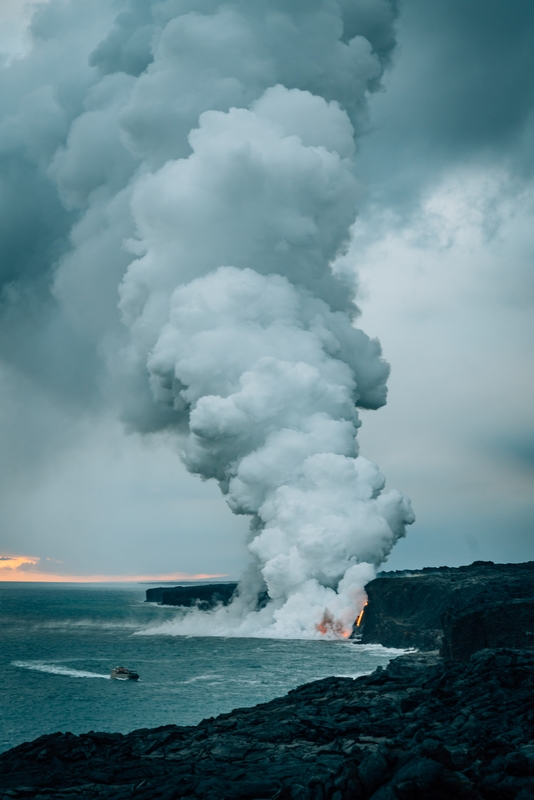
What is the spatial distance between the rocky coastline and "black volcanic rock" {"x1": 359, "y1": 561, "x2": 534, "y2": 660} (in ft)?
65.1

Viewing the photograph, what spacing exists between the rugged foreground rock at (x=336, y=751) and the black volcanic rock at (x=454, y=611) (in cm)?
2535

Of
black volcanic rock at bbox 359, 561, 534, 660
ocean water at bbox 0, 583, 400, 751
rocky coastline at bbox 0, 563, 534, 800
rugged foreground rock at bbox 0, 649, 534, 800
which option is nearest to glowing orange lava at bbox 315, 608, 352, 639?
black volcanic rock at bbox 359, 561, 534, 660

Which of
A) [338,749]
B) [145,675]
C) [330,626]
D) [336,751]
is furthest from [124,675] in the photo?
[330,626]

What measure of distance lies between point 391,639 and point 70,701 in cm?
6760

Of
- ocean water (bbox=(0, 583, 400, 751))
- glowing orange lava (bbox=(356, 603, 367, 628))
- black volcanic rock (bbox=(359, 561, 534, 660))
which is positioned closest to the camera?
ocean water (bbox=(0, 583, 400, 751))

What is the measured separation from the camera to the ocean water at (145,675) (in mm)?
62062

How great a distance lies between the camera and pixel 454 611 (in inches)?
3155

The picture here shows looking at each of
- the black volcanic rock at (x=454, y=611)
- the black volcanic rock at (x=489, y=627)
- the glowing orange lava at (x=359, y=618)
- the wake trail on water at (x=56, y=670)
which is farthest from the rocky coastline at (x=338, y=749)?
the glowing orange lava at (x=359, y=618)

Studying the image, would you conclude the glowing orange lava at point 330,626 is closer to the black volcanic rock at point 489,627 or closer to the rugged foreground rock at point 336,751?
the black volcanic rock at point 489,627

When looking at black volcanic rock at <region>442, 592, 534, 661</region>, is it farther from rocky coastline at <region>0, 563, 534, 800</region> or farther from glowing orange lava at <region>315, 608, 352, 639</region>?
glowing orange lava at <region>315, 608, 352, 639</region>

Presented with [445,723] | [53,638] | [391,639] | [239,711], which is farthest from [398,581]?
[445,723]

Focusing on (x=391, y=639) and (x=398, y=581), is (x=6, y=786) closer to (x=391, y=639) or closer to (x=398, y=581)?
(x=391, y=639)

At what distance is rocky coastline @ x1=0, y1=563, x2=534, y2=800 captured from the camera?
22484 millimetres

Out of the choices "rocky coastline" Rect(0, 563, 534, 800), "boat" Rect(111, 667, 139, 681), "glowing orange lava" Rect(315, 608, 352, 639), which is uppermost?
"rocky coastline" Rect(0, 563, 534, 800)
